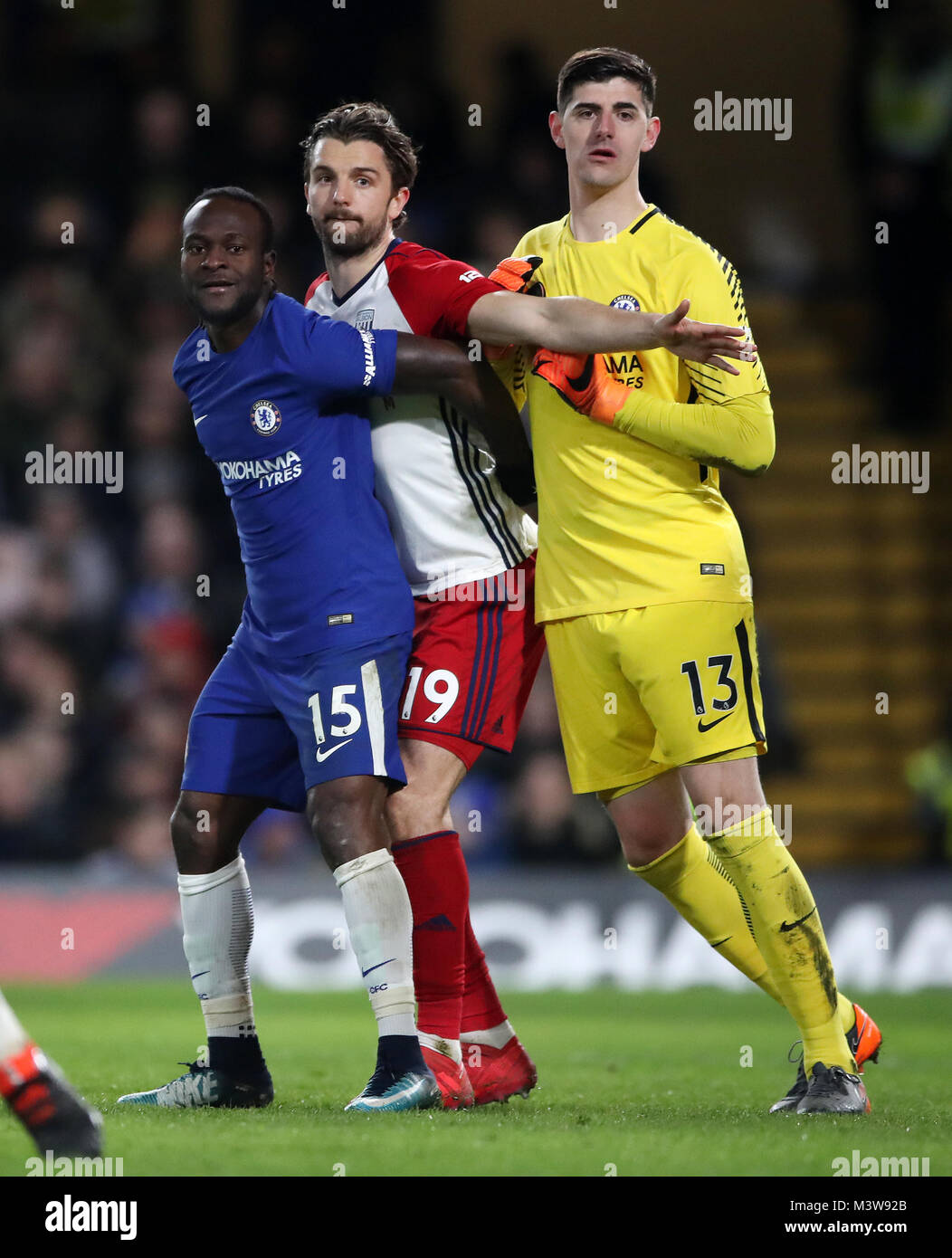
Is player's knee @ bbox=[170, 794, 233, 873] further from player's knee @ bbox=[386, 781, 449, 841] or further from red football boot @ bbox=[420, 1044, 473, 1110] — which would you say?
red football boot @ bbox=[420, 1044, 473, 1110]

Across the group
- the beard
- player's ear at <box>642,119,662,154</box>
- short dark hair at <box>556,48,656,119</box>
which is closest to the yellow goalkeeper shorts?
the beard

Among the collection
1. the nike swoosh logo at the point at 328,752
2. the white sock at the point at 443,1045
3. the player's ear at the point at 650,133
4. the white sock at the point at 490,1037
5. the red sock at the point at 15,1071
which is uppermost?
the player's ear at the point at 650,133

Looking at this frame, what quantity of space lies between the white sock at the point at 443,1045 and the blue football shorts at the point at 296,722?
2.21ft

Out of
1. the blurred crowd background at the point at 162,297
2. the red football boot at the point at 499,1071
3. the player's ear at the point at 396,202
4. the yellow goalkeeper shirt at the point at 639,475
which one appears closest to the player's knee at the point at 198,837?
the red football boot at the point at 499,1071

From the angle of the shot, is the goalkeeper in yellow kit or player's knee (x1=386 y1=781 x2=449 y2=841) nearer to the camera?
the goalkeeper in yellow kit

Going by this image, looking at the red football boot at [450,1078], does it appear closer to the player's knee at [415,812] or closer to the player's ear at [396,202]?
the player's knee at [415,812]

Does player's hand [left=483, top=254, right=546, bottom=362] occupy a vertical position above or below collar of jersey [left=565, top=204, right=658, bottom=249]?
below

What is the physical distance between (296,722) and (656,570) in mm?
974

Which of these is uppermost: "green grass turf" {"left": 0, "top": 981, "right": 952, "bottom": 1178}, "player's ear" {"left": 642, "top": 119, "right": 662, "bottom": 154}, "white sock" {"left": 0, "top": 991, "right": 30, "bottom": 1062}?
"player's ear" {"left": 642, "top": 119, "right": 662, "bottom": 154}

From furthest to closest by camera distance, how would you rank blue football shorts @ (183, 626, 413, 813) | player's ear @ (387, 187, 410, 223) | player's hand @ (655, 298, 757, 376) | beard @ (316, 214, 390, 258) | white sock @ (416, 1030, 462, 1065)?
player's ear @ (387, 187, 410, 223)
beard @ (316, 214, 390, 258)
white sock @ (416, 1030, 462, 1065)
blue football shorts @ (183, 626, 413, 813)
player's hand @ (655, 298, 757, 376)

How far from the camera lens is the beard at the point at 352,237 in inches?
189

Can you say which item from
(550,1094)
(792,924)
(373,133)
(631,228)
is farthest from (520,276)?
(550,1094)

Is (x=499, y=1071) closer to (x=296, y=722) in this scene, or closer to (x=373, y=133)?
(x=296, y=722)

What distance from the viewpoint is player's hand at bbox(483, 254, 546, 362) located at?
474cm
